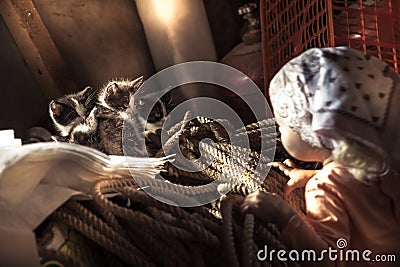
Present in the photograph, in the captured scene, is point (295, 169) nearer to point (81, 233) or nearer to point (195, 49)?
point (81, 233)

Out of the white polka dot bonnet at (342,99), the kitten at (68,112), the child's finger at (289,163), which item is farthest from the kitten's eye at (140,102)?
the white polka dot bonnet at (342,99)

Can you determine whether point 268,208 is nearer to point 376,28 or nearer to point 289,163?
point 289,163

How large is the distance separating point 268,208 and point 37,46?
41.4 inches

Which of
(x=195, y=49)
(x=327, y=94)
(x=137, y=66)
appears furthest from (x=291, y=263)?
(x=137, y=66)

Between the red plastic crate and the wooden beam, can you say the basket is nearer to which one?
the red plastic crate

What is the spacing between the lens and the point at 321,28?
1.35m

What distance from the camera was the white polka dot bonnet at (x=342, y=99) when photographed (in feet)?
2.72

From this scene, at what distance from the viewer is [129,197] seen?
873 millimetres

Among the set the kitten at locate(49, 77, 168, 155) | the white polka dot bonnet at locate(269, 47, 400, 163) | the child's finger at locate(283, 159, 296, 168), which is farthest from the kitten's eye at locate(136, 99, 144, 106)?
the white polka dot bonnet at locate(269, 47, 400, 163)

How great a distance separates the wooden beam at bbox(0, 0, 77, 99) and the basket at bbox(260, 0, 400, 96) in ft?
1.97

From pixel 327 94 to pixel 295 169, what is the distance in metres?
0.31

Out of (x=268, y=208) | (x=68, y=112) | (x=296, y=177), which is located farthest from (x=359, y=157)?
(x=68, y=112)

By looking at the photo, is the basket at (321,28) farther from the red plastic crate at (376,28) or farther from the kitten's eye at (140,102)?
the kitten's eye at (140,102)

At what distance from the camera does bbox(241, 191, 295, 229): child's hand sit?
0.90 meters
